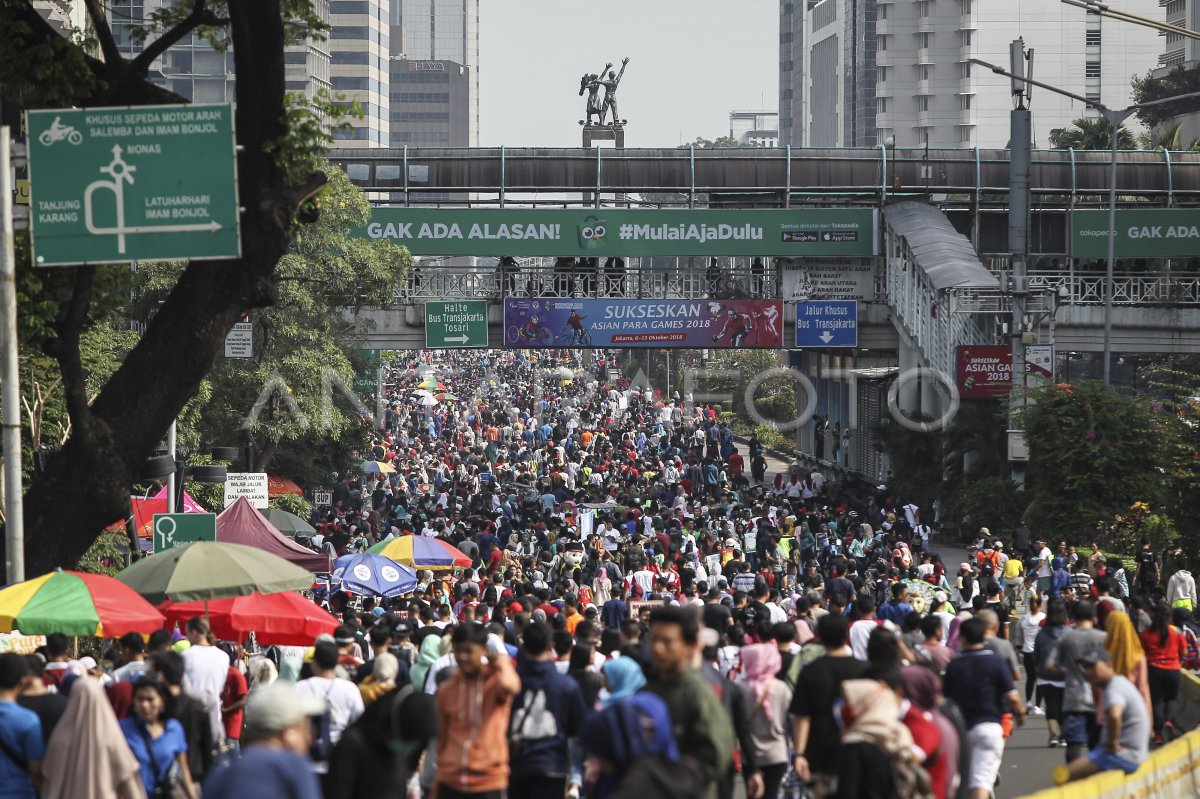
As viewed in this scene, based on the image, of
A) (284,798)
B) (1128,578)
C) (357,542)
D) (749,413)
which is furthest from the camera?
(749,413)

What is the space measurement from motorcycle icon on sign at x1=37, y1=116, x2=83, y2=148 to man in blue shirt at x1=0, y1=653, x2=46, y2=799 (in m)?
4.56

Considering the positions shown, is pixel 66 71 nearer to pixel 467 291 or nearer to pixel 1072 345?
pixel 467 291

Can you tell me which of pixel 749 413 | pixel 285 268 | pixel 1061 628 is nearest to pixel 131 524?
pixel 285 268

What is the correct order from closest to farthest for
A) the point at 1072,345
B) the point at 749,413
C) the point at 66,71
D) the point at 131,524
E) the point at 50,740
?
the point at 50,740 → the point at 66,71 → the point at 131,524 → the point at 1072,345 → the point at 749,413

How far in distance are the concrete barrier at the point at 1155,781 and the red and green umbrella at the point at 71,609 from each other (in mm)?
5729

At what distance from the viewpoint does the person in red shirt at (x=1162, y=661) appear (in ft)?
43.8

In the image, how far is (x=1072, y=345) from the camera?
3903 centimetres

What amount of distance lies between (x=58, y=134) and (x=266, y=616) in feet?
12.8

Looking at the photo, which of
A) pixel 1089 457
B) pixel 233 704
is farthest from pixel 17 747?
pixel 1089 457

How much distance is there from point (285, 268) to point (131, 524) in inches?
364

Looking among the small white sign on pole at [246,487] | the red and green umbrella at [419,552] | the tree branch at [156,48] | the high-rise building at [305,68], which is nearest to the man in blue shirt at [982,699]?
the tree branch at [156,48]

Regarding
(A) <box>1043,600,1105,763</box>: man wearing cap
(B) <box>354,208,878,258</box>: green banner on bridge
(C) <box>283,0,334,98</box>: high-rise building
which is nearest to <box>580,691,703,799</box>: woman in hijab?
(A) <box>1043,600,1105,763</box>: man wearing cap

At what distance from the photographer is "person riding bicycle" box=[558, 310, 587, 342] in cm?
3847

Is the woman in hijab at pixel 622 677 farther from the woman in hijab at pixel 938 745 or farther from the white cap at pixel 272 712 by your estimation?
the white cap at pixel 272 712
